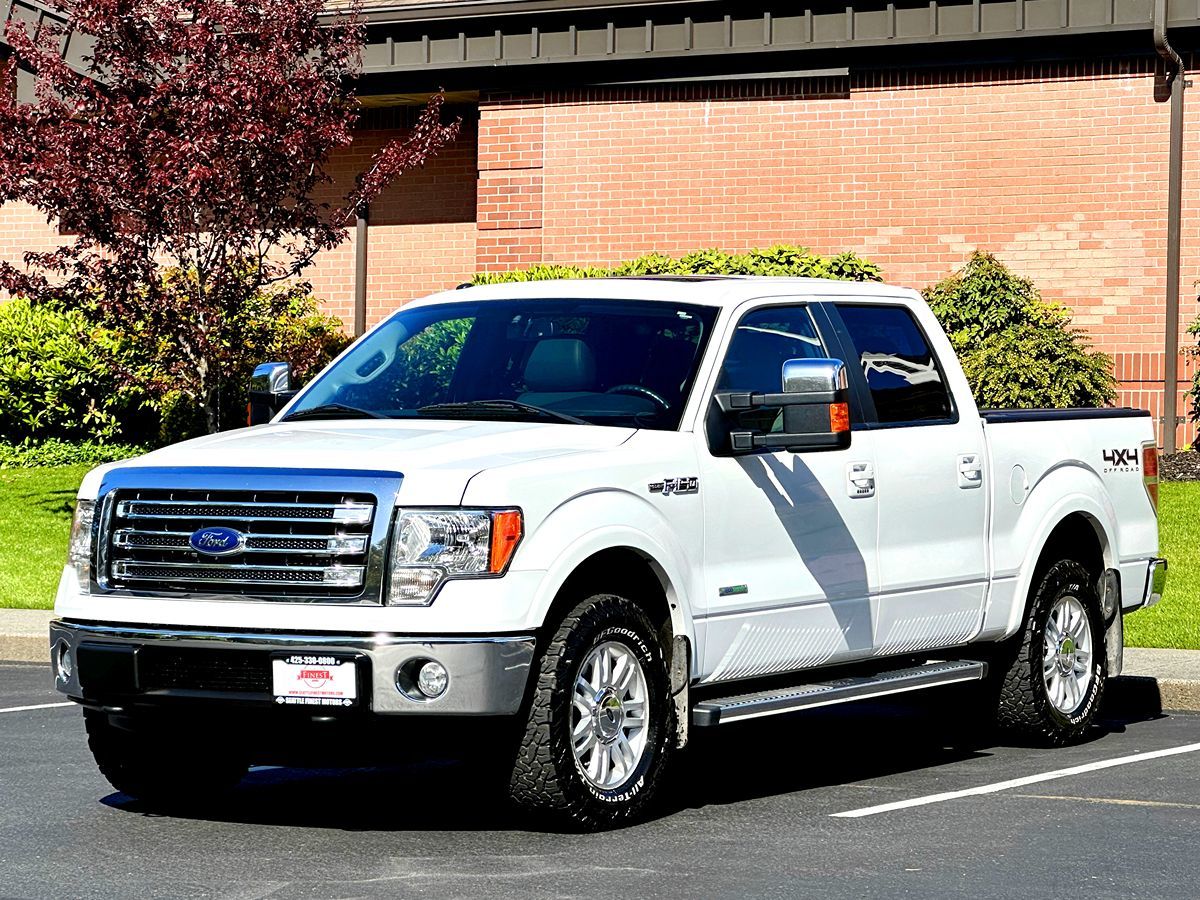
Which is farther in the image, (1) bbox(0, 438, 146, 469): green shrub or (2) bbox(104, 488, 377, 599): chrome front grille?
(1) bbox(0, 438, 146, 469): green shrub

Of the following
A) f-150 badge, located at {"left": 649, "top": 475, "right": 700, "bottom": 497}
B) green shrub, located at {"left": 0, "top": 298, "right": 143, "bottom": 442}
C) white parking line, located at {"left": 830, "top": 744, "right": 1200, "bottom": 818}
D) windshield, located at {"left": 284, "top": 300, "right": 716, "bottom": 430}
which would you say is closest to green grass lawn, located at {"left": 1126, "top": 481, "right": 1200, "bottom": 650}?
white parking line, located at {"left": 830, "top": 744, "right": 1200, "bottom": 818}

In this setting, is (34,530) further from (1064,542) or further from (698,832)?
(698,832)

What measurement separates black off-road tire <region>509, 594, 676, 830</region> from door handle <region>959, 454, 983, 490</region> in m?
2.27

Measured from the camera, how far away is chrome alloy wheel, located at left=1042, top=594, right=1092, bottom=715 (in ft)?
34.1

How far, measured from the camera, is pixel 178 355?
18.0 meters

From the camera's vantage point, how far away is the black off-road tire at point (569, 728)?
751 centimetres

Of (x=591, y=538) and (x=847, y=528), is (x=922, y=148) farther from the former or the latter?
(x=591, y=538)

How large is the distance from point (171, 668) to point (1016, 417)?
4.57 m

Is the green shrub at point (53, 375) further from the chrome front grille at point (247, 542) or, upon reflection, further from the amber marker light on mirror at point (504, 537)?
the amber marker light on mirror at point (504, 537)

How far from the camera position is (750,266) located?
20000 mm

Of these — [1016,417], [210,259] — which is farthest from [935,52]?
[1016,417]

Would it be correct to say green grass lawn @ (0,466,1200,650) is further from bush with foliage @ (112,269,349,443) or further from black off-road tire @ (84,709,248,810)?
black off-road tire @ (84,709,248,810)

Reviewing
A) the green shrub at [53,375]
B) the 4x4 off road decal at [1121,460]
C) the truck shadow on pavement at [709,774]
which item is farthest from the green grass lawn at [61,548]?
the 4x4 off road decal at [1121,460]

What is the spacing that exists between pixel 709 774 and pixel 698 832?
1642 millimetres
